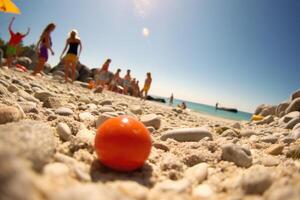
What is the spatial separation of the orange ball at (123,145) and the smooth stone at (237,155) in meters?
1.10

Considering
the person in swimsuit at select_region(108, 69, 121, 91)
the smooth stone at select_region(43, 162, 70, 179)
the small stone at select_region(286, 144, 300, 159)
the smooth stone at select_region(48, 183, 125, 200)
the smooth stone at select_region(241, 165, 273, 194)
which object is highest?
the person in swimsuit at select_region(108, 69, 121, 91)

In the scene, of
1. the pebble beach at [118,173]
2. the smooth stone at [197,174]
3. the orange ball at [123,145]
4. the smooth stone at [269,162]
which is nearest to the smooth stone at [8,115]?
the pebble beach at [118,173]

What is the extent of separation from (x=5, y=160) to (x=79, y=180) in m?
0.84

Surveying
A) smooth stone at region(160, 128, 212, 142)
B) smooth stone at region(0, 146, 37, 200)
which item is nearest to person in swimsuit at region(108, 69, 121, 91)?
smooth stone at region(160, 128, 212, 142)

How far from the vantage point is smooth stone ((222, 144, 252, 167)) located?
115 inches

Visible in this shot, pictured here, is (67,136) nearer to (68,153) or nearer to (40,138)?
(68,153)

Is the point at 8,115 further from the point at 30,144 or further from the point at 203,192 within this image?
the point at 203,192

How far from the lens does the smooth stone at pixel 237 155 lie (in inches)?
115

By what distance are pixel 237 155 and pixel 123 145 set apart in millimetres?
1425

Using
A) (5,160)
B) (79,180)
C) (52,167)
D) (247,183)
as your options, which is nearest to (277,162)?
(247,183)

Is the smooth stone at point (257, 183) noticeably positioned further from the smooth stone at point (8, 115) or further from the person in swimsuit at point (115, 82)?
the person in swimsuit at point (115, 82)

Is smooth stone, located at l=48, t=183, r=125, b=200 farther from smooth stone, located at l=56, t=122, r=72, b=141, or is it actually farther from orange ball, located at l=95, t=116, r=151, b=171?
smooth stone, located at l=56, t=122, r=72, b=141

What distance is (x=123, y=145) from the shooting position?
2.21 metres

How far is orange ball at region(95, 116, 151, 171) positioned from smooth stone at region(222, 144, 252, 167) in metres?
1.10
